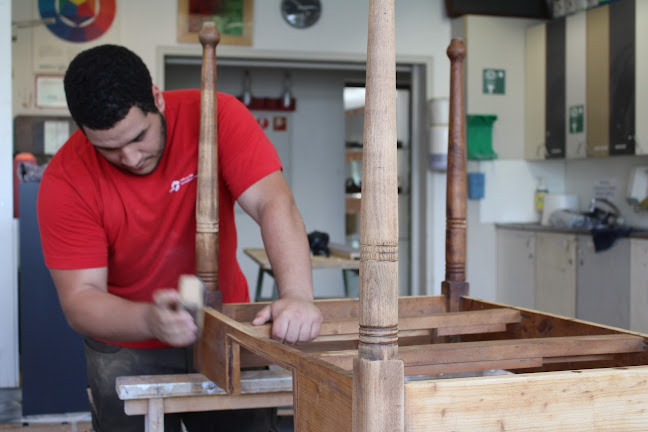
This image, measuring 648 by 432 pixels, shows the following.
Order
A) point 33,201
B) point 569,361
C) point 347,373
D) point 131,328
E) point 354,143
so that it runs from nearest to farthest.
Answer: point 347,373, point 569,361, point 131,328, point 33,201, point 354,143

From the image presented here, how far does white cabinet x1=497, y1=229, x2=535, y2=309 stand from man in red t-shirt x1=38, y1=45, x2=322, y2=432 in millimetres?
4061

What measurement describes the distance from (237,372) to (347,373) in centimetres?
56

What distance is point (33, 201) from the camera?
3.68 m

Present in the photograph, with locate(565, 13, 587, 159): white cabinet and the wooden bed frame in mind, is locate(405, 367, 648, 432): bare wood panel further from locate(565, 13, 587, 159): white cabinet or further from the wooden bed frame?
locate(565, 13, 587, 159): white cabinet

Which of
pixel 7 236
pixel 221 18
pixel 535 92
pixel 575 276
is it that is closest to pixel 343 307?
pixel 7 236

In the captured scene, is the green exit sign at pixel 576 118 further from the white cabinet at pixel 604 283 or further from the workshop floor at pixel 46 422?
the workshop floor at pixel 46 422

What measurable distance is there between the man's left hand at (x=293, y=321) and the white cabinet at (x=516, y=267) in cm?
438

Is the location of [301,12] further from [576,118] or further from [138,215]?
[138,215]

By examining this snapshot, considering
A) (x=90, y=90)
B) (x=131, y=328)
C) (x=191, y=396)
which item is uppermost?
(x=90, y=90)

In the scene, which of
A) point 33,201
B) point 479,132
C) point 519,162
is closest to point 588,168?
point 519,162

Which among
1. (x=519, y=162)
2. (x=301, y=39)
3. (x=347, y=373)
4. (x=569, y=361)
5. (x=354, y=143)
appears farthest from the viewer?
(x=354, y=143)

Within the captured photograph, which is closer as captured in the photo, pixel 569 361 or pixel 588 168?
pixel 569 361

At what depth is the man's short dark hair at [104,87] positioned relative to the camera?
1.46 metres

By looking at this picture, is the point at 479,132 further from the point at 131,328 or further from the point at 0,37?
the point at 131,328
